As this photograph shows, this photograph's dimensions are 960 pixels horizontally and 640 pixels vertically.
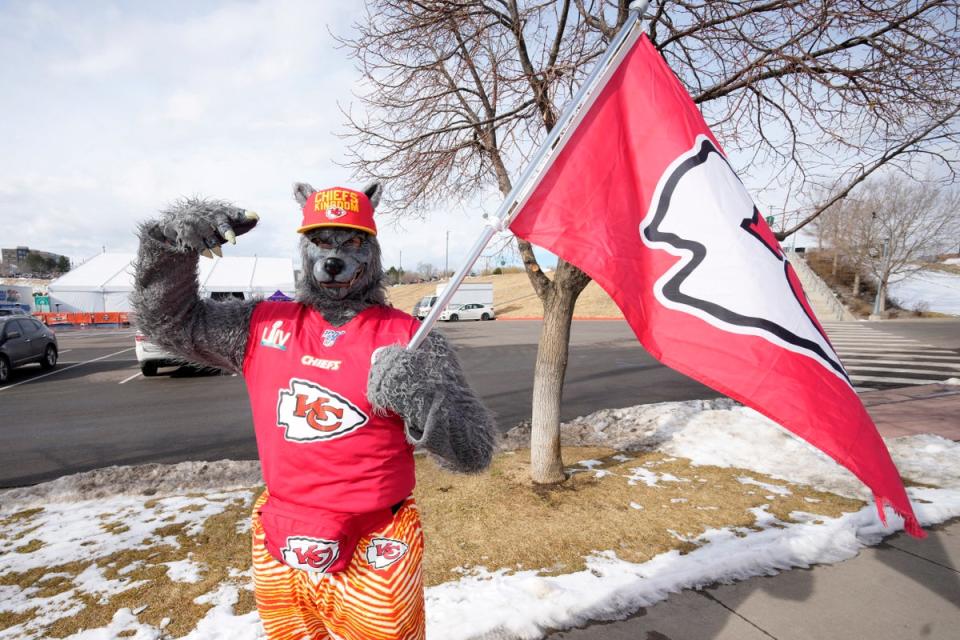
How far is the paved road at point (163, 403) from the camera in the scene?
5383 millimetres

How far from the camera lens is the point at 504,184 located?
14.1ft

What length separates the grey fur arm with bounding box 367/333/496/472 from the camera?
129 cm

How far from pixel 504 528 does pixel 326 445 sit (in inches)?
90.3

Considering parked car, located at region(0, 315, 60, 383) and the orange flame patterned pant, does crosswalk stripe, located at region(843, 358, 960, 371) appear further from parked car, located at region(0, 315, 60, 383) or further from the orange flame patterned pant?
parked car, located at region(0, 315, 60, 383)

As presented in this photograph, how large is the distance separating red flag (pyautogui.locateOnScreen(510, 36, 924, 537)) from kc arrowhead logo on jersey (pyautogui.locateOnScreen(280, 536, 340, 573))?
Answer: 3.96 feet

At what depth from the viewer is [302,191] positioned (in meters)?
1.77

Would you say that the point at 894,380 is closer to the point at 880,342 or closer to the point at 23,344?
the point at 880,342

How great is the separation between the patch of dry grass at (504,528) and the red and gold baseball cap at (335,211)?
84.6 inches

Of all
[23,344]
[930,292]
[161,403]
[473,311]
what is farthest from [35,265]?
[930,292]

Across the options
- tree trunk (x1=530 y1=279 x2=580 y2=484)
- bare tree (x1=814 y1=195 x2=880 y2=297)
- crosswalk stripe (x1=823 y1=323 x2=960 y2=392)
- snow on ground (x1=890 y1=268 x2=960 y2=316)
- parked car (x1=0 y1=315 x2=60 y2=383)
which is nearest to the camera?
tree trunk (x1=530 y1=279 x2=580 y2=484)

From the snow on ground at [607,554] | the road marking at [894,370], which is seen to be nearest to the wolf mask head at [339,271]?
the snow on ground at [607,554]

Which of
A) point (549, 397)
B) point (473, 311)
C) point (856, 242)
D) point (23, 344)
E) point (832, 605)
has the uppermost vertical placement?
point (856, 242)

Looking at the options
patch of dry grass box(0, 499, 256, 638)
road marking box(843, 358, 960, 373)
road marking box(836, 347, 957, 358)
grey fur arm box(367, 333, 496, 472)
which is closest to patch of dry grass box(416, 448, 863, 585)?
patch of dry grass box(0, 499, 256, 638)

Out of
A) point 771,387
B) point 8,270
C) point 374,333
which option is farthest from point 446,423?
point 8,270
